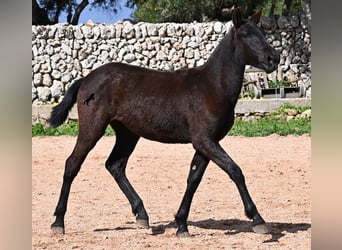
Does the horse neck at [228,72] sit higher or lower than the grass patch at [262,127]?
higher

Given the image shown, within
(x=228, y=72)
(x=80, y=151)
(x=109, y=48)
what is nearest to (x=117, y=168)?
(x=80, y=151)

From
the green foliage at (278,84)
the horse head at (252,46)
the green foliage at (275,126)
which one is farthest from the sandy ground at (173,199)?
the green foliage at (278,84)

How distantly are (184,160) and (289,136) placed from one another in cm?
254

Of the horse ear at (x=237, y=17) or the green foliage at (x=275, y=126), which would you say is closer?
the horse ear at (x=237, y=17)

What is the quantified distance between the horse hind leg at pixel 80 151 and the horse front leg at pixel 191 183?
2.19ft

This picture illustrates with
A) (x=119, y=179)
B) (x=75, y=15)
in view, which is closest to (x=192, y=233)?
(x=119, y=179)

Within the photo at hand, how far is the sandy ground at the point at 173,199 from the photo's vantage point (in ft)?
14.1

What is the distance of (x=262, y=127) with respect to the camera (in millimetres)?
10719

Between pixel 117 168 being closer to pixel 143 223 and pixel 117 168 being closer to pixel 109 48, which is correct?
pixel 143 223

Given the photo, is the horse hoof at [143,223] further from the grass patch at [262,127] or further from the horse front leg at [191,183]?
the grass patch at [262,127]

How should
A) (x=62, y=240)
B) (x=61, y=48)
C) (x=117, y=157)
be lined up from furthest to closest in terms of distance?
(x=61, y=48)
(x=117, y=157)
(x=62, y=240)
